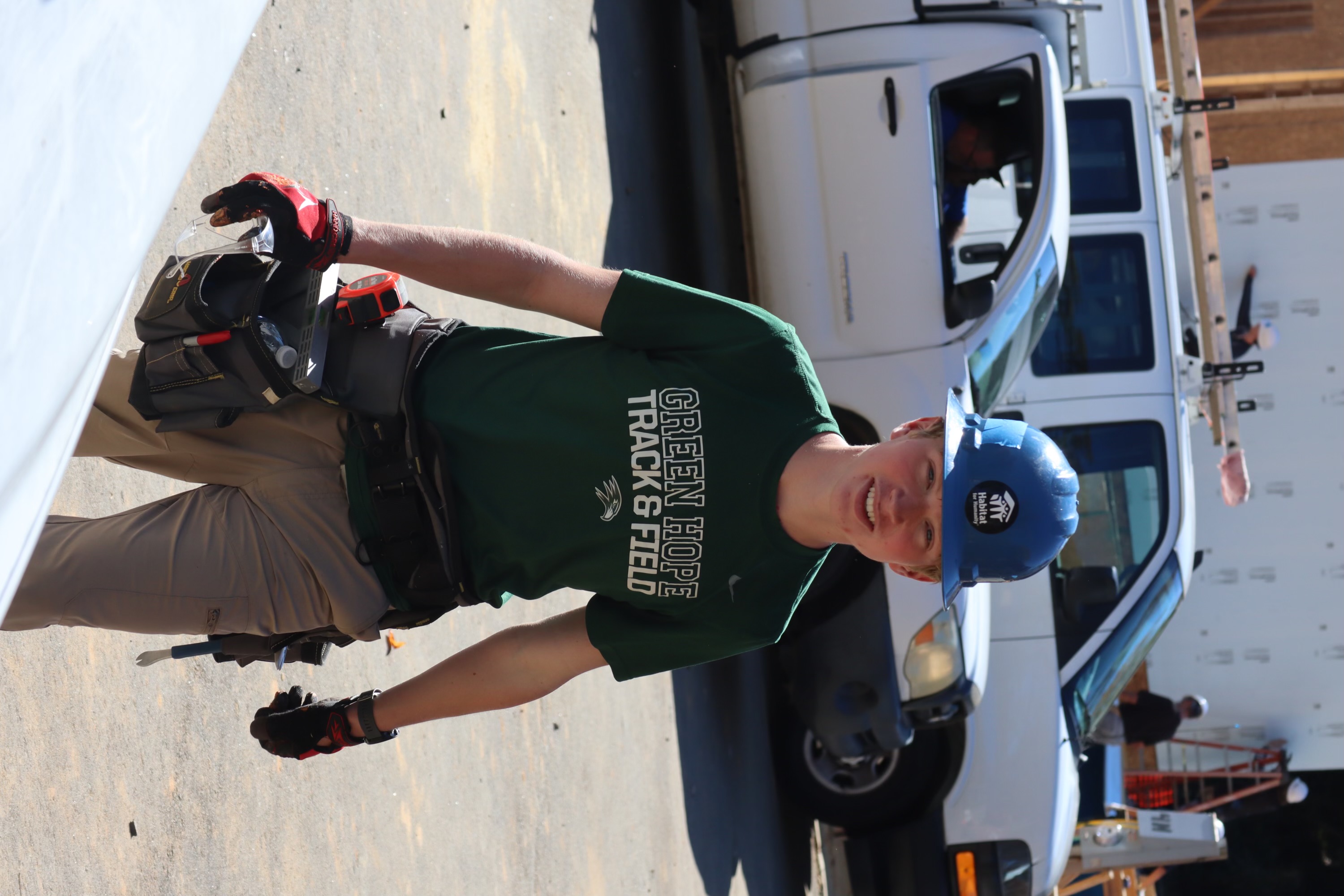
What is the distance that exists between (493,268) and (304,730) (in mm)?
1142

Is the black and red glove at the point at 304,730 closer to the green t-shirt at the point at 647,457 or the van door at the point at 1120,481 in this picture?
the green t-shirt at the point at 647,457

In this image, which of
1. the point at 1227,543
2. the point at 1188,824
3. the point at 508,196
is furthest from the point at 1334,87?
the point at 508,196

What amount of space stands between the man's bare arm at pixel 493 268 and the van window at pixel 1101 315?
4.90 metres

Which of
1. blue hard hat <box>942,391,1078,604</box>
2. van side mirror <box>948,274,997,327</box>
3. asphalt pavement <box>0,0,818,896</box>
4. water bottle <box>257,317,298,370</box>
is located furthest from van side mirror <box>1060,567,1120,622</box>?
water bottle <box>257,317,298,370</box>

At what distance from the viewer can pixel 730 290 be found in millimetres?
8156

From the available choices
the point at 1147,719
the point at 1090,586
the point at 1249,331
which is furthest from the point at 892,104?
the point at 1249,331

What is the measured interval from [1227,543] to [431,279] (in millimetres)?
13426

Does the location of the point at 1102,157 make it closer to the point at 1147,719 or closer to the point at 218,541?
the point at 218,541

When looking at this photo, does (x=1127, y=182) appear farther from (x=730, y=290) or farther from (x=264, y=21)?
(x=264, y=21)

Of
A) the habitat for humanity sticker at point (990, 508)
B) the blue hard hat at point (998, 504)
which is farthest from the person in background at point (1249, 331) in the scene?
the habitat for humanity sticker at point (990, 508)

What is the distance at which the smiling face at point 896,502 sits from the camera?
243cm

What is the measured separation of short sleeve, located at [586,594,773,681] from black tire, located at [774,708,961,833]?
445 cm

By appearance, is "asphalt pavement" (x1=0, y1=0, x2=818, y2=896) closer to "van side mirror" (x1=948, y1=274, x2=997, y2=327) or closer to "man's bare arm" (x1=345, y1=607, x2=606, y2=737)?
"man's bare arm" (x1=345, y1=607, x2=606, y2=737)

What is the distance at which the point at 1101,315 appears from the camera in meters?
7.03
